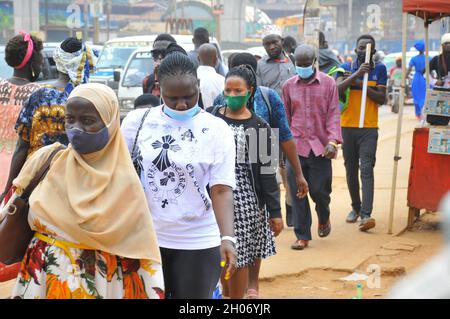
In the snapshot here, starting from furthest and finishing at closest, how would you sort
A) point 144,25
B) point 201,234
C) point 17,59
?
point 144,25 → point 17,59 → point 201,234

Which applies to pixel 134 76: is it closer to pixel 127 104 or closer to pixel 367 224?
pixel 127 104

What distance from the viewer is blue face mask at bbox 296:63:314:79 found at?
26.6ft

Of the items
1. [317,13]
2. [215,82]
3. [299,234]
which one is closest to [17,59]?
[215,82]

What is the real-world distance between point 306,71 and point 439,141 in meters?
1.73

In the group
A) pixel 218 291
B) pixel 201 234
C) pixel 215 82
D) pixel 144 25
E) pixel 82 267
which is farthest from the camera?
pixel 144 25

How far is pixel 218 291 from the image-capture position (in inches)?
173

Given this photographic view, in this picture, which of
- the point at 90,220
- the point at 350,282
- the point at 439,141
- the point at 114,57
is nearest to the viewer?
the point at 90,220

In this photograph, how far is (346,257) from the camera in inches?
312

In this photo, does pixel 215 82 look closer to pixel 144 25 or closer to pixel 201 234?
pixel 201 234

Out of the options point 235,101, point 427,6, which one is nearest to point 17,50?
point 235,101

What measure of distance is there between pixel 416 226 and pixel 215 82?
112 inches

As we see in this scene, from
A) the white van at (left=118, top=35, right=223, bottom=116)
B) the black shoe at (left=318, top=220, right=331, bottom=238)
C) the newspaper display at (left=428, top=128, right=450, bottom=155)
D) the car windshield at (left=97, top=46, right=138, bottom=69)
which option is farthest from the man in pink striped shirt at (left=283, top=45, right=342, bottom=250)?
the car windshield at (left=97, top=46, right=138, bottom=69)

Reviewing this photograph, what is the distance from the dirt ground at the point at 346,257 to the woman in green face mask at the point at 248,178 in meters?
1.00

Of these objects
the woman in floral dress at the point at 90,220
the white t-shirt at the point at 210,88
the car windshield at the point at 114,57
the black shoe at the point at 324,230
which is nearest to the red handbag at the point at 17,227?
the woman in floral dress at the point at 90,220
